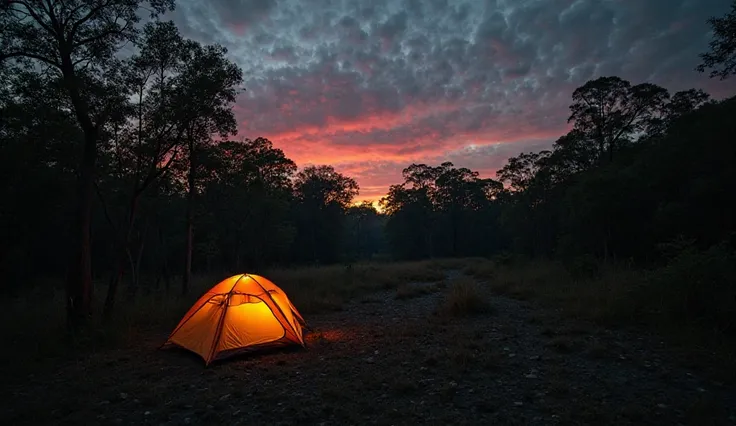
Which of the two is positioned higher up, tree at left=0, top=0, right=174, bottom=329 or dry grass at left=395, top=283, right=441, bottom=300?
tree at left=0, top=0, right=174, bottom=329

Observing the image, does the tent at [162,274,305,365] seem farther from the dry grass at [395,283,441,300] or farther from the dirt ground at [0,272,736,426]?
the dry grass at [395,283,441,300]

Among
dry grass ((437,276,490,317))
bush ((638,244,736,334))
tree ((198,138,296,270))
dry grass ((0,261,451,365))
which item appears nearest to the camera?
bush ((638,244,736,334))

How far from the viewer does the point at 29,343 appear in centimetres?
780

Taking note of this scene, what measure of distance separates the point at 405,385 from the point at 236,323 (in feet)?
12.4

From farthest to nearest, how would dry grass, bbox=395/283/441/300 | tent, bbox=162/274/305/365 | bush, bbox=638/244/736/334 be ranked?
dry grass, bbox=395/283/441/300 → tent, bbox=162/274/305/365 → bush, bbox=638/244/736/334

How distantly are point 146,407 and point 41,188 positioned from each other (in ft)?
47.5

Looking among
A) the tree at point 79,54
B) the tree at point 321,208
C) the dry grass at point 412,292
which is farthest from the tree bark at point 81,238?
the tree at point 321,208

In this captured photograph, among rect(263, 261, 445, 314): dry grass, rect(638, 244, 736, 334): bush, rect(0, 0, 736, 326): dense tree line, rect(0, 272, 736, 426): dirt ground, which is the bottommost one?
rect(0, 272, 736, 426): dirt ground

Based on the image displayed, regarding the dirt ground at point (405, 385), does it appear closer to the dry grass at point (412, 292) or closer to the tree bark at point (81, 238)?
the tree bark at point (81, 238)

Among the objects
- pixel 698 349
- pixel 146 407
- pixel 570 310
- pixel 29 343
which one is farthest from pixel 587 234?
pixel 29 343

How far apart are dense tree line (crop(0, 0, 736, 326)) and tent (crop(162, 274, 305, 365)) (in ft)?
10.2

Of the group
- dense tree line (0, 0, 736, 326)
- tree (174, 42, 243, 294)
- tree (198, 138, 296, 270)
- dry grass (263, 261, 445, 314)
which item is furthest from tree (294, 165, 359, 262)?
tree (174, 42, 243, 294)

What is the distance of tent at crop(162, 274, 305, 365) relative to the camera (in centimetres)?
707

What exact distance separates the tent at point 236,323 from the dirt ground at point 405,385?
0.28 m
